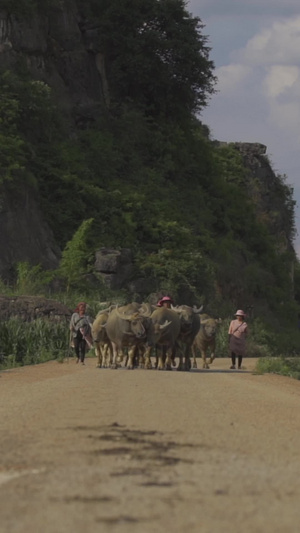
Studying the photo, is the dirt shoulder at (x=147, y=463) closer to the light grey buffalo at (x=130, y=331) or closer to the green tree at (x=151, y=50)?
the light grey buffalo at (x=130, y=331)

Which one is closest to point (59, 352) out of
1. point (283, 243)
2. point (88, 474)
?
point (88, 474)

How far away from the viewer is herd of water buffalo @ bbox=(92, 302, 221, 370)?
899 inches

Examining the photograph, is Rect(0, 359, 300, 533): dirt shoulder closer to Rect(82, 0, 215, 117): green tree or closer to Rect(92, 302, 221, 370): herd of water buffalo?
Rect(92, 302, 221, 370): herd of water buffalo

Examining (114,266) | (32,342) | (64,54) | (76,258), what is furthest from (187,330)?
(64,54)

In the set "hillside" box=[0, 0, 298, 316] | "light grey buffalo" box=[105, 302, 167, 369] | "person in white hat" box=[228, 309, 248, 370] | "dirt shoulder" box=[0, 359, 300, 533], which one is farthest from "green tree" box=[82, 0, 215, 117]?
"dirt shoulder" box=[0, 359, 300, 533]

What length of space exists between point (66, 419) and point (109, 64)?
151 ft

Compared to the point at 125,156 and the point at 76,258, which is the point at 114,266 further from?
the point at 125,156

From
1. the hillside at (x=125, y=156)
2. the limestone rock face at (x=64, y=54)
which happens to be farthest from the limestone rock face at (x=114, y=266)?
the limestone rock face at (x=64, y=54)

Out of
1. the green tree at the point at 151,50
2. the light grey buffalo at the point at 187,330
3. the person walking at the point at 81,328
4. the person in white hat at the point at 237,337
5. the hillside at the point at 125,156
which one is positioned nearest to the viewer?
the light grey buffalo at the point at 187,330

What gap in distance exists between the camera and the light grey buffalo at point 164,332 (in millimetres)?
23094

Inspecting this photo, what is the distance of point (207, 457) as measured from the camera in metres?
7.80

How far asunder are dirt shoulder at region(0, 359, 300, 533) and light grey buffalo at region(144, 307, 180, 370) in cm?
906

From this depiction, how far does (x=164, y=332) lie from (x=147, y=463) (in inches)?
621

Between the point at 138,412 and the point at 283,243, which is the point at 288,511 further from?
the point at 283,243
